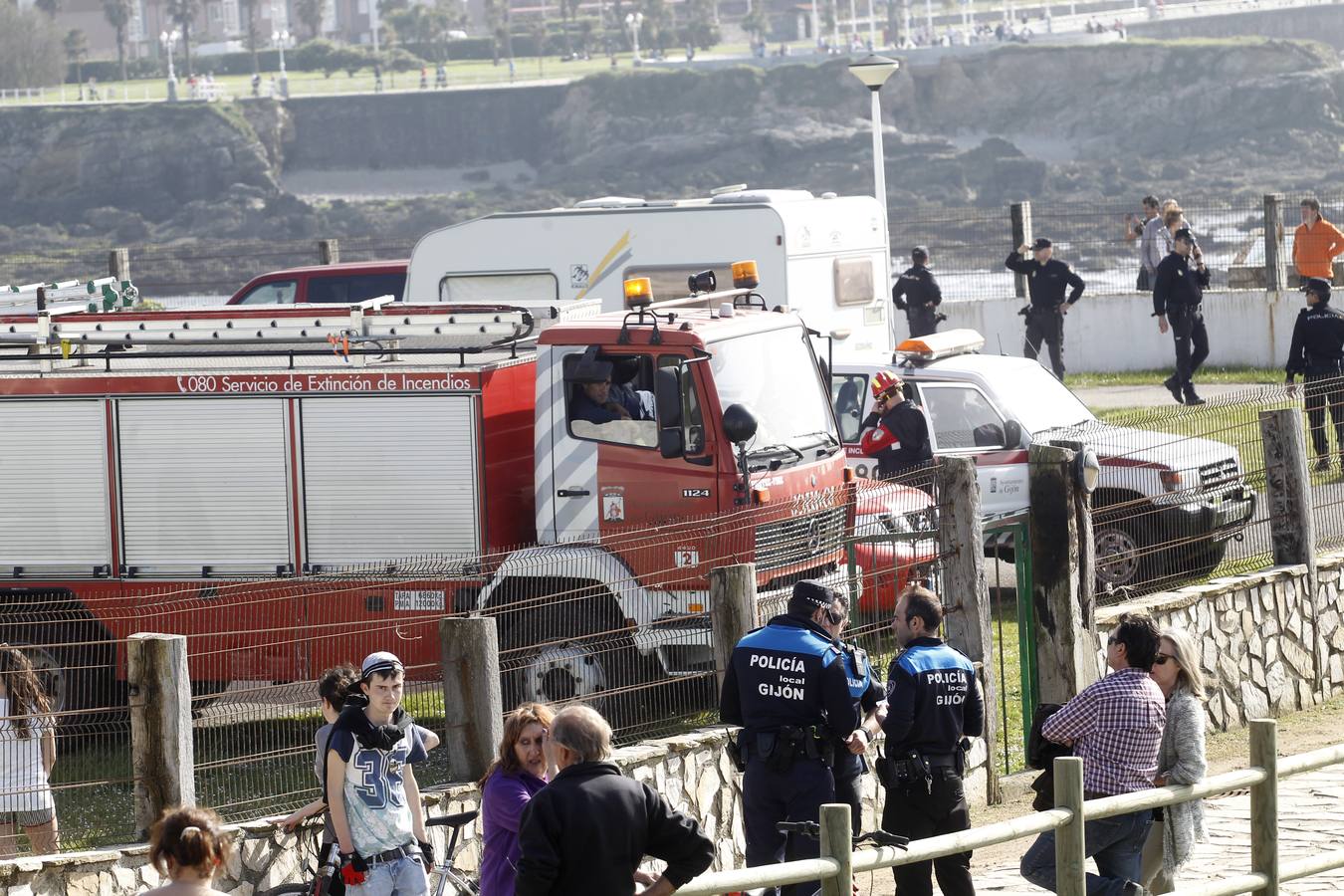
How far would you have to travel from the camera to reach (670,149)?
411 feet

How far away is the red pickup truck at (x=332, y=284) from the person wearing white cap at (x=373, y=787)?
14.7m

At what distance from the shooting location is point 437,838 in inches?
326

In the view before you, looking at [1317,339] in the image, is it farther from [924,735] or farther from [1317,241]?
[924,735]

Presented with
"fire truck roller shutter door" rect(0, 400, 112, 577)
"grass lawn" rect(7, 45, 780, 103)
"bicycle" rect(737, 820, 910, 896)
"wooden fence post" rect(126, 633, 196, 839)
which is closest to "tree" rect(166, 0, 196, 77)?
"grass lawn" rect(7, 45, 780, 103)

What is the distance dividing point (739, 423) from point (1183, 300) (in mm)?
12012

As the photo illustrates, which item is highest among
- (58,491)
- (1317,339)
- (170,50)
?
(170,50)

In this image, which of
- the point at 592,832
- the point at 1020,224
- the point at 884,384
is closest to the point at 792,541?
the point at 884,384

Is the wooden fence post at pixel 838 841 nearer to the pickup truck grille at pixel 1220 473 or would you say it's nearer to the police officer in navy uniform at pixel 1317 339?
the pickup truck grille at pixel 1220 473

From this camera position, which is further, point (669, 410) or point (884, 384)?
point (884, 384)

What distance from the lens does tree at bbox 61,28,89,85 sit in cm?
15750

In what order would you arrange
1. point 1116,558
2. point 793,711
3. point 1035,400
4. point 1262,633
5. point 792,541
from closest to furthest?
point 793,711 < point 792,541 < point 1116,558 < point 1262,633 < point 1035,400

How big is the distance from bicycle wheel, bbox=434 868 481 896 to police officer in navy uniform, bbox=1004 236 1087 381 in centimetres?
1479

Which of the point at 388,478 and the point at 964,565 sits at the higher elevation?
the point at 388,478

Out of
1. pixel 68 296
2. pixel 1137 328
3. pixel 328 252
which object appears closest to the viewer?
pixel 68 296
